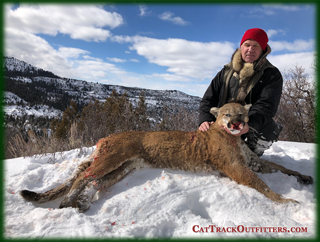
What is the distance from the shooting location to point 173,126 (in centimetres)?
1050

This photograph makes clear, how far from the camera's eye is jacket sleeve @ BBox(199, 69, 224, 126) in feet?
14.9

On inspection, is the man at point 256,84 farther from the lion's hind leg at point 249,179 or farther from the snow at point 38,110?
the snow at point 38,110

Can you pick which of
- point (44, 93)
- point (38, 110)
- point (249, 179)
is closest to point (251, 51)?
point (249, 179)

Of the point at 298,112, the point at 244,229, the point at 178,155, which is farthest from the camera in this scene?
the point at 298,112

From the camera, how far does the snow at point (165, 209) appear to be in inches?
87.0

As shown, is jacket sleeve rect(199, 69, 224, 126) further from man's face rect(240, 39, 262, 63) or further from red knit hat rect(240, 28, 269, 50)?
red knit hat rect(240, 28, 269, 50)

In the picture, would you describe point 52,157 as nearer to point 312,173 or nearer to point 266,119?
point 266,119

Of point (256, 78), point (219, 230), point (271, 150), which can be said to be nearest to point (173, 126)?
point (271, 150)

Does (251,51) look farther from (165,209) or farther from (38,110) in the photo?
(38,110)

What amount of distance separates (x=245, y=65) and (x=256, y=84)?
1.55 ft

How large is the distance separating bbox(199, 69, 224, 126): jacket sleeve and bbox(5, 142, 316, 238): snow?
1.73 meters

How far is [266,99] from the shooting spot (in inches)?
152

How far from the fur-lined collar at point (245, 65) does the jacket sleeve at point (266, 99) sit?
29 cm

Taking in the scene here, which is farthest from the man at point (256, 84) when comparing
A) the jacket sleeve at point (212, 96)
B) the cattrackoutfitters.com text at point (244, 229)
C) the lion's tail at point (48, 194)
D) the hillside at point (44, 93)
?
the hillside at point (44, 93)
